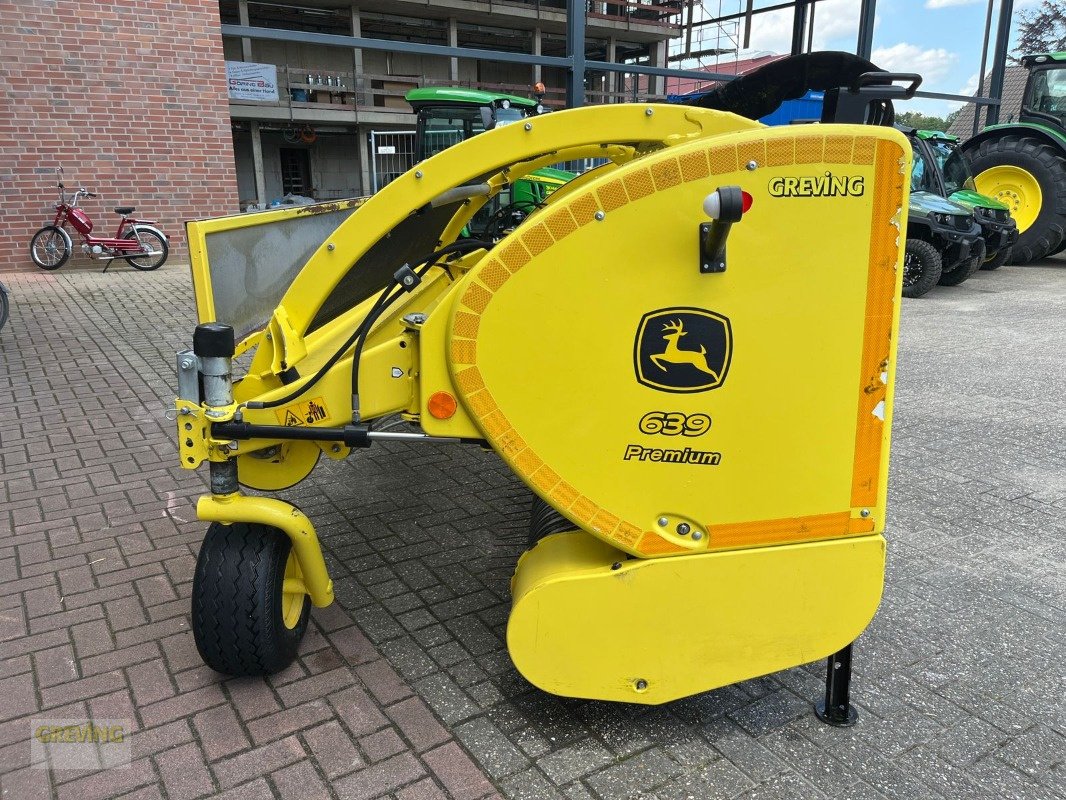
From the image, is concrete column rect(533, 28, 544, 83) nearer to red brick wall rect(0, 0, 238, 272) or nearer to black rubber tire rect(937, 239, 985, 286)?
red brick wall rect(0, 0, 238, 272)

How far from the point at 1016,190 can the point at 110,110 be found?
13.7 m

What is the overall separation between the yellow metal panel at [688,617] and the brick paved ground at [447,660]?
0.21 metres

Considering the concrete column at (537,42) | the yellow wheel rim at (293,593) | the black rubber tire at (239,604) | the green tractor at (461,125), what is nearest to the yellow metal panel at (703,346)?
the black rubber tire at (239,604)

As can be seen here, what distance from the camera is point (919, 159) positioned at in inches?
443

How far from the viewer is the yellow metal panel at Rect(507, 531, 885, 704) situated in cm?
227

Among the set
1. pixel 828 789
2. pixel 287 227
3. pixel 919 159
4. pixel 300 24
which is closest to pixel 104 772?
pixel 828 789

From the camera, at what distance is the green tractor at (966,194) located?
11.1 m

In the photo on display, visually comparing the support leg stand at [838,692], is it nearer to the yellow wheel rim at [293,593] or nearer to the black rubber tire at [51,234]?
the yellow wheel rim at [293,593]

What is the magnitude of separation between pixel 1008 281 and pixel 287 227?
38.7 feet

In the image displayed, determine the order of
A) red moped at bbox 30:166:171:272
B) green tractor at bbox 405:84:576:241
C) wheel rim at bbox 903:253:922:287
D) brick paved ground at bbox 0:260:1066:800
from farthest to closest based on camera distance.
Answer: red moped at bbox 30:166:171:272 → wheel rim at bbox 903:253:922:287 → green tractor at bbox 405:84:576:241 → brick paved ground at bbox 0:260:1066:800

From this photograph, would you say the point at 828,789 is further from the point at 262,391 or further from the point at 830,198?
the point at 262,391

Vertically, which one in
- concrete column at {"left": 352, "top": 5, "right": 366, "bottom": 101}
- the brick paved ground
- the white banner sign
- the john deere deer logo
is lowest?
the brick paved ground

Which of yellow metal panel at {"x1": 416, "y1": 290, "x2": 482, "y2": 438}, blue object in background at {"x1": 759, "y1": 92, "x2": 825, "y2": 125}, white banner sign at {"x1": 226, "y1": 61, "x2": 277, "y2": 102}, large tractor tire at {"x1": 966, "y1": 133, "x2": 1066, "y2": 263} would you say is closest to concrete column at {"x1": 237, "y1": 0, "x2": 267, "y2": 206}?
white banner sign at {"x1": 226, "y1": 61, "x2": 277, "y2": 102}

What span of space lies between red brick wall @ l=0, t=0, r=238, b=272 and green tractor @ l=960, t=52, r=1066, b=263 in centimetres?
1204
